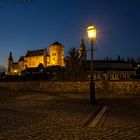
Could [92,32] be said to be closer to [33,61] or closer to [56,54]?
[56,54]

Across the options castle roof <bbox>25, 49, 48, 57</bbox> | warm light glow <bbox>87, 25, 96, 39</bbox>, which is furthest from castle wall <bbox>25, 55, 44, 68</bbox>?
warm light glow <bbox>87, 25, 96, 39</bbox>

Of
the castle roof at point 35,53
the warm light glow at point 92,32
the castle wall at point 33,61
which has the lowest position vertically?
the warm light glow at point 92,32

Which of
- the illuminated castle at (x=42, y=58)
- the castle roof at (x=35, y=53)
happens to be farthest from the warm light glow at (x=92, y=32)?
the castle roof at (x=35, y=53)

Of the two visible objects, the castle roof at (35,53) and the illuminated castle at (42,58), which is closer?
the illuminated castle at (42,58)

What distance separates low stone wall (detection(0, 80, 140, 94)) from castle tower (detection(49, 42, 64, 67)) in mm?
104435

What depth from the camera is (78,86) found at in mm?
29922

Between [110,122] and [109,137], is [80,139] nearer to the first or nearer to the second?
[109,137]

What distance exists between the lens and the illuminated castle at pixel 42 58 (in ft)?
472

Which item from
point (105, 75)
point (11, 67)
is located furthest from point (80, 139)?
point (11, 67)

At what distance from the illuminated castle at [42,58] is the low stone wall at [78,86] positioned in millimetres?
101631

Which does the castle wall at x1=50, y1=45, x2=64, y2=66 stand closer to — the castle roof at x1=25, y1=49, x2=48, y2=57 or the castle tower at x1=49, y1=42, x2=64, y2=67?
the castle tower at x1=49, y1=42, x2=64, y2=67

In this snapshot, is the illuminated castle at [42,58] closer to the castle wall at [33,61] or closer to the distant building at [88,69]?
the castle wall at [33,61]

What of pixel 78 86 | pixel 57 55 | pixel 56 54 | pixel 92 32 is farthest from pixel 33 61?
pixel 92 32

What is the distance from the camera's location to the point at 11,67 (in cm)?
17162
